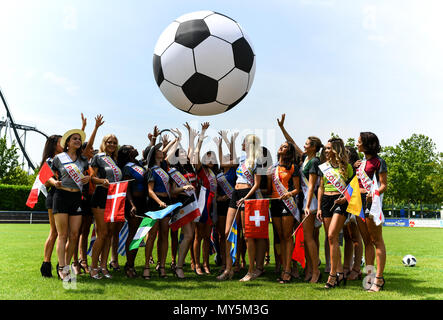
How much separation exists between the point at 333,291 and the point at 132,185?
341 centimetres

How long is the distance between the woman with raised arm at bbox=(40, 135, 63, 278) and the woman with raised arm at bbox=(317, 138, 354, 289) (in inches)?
165

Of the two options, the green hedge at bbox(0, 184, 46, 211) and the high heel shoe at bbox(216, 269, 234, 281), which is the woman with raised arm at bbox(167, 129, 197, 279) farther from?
the green hedge at bbox(0, 184, 46, 211)

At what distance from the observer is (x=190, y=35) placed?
5.48m

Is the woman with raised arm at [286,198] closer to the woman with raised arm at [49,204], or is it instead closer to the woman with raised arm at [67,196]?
the woman with raised arm at [67,196]

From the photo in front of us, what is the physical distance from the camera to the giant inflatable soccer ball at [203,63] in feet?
18.0

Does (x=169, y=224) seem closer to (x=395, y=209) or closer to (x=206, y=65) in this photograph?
(x=206, y=65)

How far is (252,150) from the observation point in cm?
564

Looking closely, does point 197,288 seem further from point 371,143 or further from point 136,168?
point 371,143

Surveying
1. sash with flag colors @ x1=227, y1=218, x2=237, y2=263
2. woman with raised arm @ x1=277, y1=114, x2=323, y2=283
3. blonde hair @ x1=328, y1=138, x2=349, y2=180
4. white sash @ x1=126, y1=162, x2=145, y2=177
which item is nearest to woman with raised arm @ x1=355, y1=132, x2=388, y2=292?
blonde hair @ x1=328, y1=138, x2=349, y2=180

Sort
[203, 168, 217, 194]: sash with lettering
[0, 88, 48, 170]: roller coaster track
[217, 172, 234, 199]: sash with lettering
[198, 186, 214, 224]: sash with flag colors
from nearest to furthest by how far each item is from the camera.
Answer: [198, 186, 214, 224]: sash with flag colors, [217, 172, 234, 199]: sash with lettering, [203, 168, 217, 194]: sash with lettering, [0, 88, 48, 170]: roller coaster track

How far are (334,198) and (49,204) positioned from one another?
173 inches

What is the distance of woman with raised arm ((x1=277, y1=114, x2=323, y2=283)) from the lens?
521 centimetres

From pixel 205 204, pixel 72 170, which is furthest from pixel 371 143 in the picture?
pixel 72 170
